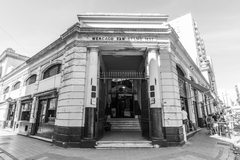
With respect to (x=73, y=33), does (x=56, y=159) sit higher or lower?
lower

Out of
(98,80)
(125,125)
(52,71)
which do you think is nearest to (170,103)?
(98,80)

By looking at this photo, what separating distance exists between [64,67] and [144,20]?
6.21 metres

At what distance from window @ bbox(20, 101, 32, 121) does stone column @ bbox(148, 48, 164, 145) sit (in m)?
11.3

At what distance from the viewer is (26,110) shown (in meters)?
12.0

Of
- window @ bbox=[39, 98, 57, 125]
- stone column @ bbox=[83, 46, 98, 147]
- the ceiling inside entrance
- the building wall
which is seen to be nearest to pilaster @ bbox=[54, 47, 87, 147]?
stone column @ bbox=[83, 46, 98, 147]

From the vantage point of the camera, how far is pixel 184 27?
1544 inches

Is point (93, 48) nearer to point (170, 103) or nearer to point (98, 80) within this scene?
point (98, 80)

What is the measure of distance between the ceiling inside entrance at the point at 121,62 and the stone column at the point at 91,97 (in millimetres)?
2850

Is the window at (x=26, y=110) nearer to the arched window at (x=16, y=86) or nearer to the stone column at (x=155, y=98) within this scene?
the arched window at (x=16, y=86)

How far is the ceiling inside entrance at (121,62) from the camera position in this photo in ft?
35.0

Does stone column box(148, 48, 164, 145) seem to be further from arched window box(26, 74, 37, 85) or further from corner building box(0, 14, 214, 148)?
arched window box(26, 74, 37, 85)

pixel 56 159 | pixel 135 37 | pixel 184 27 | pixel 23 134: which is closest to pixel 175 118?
pixel 135 37

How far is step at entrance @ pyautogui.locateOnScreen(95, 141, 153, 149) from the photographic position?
20.6 feet

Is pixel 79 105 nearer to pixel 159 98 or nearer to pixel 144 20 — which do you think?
pixel 159 98
